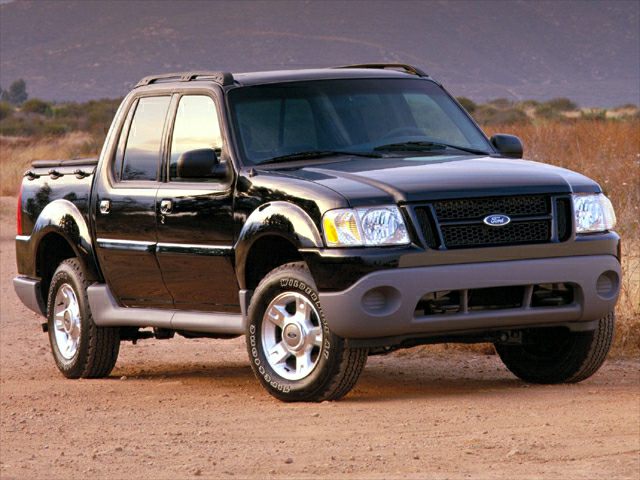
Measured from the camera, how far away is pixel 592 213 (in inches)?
363

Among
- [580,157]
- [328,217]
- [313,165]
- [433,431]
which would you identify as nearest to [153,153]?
[313,165]

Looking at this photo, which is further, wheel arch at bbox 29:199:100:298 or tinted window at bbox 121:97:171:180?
wheel arch at bbox 29:199:100:298

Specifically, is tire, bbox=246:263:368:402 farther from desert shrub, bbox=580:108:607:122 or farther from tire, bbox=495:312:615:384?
desert shrub, bbox=580:108:607:122

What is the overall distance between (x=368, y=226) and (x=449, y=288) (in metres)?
0.53

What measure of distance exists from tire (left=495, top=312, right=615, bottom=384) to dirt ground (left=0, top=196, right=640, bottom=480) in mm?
125

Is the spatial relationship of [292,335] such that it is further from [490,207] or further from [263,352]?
[490,207]

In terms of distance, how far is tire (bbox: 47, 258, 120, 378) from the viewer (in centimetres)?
1098

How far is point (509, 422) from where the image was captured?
8.27m

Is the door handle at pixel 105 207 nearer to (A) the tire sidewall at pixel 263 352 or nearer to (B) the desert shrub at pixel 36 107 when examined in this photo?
(A) the tire sidewall at pixel 263 352

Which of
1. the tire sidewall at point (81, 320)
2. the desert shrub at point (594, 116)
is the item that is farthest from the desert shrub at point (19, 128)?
the tire sidewall at point (81, 320)

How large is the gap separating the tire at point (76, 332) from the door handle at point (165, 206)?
119 centimetres

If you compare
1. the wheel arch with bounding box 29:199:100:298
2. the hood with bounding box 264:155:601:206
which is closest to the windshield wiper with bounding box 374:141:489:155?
the hood with bounding box 264:155:601:206

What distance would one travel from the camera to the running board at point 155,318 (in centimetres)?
962

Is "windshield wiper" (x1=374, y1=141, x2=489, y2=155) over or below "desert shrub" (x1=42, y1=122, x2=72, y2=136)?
over
